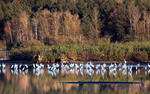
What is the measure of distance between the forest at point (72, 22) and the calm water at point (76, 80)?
A: 13099 millimetres

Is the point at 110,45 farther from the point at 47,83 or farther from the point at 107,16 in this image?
the point at 107,16

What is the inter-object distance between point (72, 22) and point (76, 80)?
92.0 ft

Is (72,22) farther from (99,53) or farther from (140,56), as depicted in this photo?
(140,56)

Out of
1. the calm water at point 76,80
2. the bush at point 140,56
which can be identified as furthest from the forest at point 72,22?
the calm water at point 76,80

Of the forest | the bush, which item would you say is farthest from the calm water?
the forest

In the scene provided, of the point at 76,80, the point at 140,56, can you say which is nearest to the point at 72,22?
the point at 140,56

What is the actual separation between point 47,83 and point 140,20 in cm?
3051

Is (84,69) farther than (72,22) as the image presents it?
No

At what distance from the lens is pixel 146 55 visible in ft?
91.8

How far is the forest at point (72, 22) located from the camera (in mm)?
43188

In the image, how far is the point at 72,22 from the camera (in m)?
47.5

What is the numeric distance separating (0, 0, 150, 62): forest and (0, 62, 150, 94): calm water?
516 inches

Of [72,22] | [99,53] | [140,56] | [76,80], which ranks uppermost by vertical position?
[72,22]

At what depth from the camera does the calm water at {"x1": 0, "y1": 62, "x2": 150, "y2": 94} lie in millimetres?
16766
